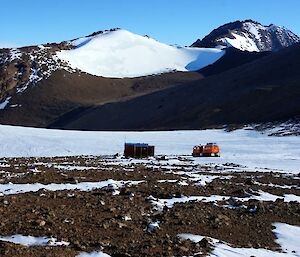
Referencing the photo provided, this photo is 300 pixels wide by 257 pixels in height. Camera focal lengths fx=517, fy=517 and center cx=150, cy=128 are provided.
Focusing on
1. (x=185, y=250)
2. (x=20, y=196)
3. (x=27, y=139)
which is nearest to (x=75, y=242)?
(x=185, y=250)

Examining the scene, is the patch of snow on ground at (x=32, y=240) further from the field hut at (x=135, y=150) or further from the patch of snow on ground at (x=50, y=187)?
the field hut at (x=135, y=150)

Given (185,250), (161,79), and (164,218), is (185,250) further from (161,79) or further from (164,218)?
(161,79)

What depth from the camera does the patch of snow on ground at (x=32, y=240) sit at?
891 cm

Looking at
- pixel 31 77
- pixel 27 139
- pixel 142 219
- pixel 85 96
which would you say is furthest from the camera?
pixel 31 77

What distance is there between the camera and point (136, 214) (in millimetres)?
11742

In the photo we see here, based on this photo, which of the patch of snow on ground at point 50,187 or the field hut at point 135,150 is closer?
the patch of snow on ground at point 50,187

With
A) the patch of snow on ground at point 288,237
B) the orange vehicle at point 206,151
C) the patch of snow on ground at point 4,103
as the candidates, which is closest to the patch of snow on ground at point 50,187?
the patch of snow on ground at point 288,237

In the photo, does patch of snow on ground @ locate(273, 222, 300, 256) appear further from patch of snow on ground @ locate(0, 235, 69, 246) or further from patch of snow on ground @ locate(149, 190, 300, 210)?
patch of snow on ground @ locate(0, 235, 69, 246)

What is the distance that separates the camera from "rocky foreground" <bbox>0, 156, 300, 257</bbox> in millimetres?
9227

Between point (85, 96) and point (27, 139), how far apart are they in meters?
119

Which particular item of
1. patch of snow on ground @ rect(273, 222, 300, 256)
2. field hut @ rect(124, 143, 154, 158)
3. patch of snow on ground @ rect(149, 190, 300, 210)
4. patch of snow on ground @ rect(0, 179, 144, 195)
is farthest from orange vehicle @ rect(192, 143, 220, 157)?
patch of snow on ground @ rect(273, 222, 300, 256)

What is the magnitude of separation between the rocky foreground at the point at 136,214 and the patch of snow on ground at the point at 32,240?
35 millimetres

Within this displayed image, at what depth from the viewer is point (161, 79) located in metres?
190

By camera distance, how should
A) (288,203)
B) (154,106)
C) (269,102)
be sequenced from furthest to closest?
(154,106) → (269,102) → (288,203)
